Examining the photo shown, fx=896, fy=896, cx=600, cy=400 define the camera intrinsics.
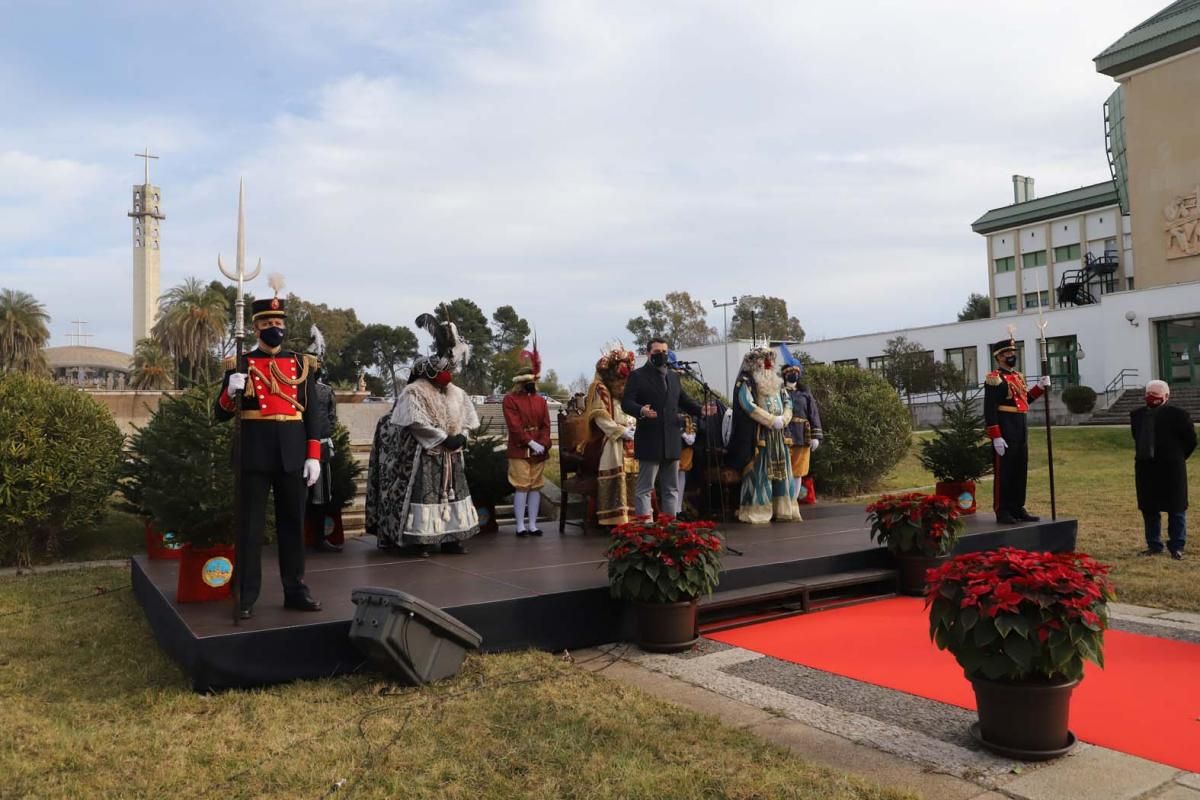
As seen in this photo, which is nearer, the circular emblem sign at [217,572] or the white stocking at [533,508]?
the circular emblem sign at [217,572]

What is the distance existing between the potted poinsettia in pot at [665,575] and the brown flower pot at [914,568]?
2.19 meters

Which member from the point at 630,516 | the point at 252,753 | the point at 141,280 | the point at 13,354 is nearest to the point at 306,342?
the point at 630,516

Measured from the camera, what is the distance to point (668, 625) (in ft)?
17.9

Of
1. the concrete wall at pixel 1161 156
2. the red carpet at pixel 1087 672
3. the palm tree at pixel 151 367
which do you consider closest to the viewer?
the red carpet at pixel 1087 672

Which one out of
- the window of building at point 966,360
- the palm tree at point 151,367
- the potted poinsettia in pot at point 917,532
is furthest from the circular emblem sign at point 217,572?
the palm tree at point 151,367

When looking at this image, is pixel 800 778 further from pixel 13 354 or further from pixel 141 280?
pixel 141 280

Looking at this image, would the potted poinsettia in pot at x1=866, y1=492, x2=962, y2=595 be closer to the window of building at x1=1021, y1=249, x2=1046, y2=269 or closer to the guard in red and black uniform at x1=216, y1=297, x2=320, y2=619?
the guard in red and black uniform at x1=216, y1=297, x2=320, y2=619

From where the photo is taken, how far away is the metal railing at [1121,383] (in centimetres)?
3005

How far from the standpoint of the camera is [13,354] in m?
43.5

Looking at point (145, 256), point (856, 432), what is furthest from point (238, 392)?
point (145, 256)

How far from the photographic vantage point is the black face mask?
203 inches

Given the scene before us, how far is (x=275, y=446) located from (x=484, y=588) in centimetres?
157

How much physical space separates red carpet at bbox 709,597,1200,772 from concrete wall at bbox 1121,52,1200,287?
3134cm

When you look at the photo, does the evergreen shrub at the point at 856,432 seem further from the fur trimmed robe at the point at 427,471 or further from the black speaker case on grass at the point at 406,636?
the black speaker case on grass at the point at 406,636
